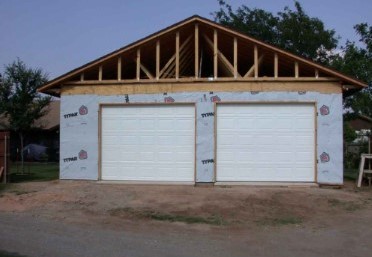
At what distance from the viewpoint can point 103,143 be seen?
17.1m

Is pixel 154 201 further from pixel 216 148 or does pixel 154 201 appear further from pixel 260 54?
pixel 260 54

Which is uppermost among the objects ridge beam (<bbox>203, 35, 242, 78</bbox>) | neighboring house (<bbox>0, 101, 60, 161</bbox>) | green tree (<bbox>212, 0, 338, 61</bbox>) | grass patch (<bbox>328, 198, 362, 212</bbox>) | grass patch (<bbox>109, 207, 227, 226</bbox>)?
green tree (<bbox>212, 0, 338, 61</bbox>)

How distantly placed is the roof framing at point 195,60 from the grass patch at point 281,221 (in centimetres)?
607

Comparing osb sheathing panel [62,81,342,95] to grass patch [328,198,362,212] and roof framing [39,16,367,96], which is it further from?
grass patch [328,198,362,212]

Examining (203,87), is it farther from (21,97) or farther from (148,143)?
(21,97)

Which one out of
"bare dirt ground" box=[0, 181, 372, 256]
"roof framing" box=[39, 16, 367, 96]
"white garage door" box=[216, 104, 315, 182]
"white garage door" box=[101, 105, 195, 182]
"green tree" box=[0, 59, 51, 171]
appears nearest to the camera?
"bare dirt ground" box=[0, 181, 372, 256]

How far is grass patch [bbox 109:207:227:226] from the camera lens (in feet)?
36.9

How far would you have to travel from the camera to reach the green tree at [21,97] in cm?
2644

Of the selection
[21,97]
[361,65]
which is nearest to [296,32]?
[361,65]

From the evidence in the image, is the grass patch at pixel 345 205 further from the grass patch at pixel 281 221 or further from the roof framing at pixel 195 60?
the roof framing at pixel 195 60

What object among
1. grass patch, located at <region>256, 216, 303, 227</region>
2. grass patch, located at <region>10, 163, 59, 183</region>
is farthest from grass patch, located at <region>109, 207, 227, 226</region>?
grass patch, located at <region>10, 163, 59, 183</region>

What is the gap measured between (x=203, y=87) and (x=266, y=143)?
277 centimetres

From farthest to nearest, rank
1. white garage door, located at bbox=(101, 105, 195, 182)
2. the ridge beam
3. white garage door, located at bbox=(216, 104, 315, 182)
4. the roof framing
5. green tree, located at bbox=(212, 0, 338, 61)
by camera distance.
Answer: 1. green tree, located at bbox=(212, 0, 338, 61)
2. the ridge beam
3. white garage door, located at bbox=(101, 105, 195, 182)
4. the roof framing
5. white garage door, located at bbox=(216, 104, 315, 182)

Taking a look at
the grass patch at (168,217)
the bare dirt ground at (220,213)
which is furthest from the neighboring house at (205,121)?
the grass patch at (168,217)
